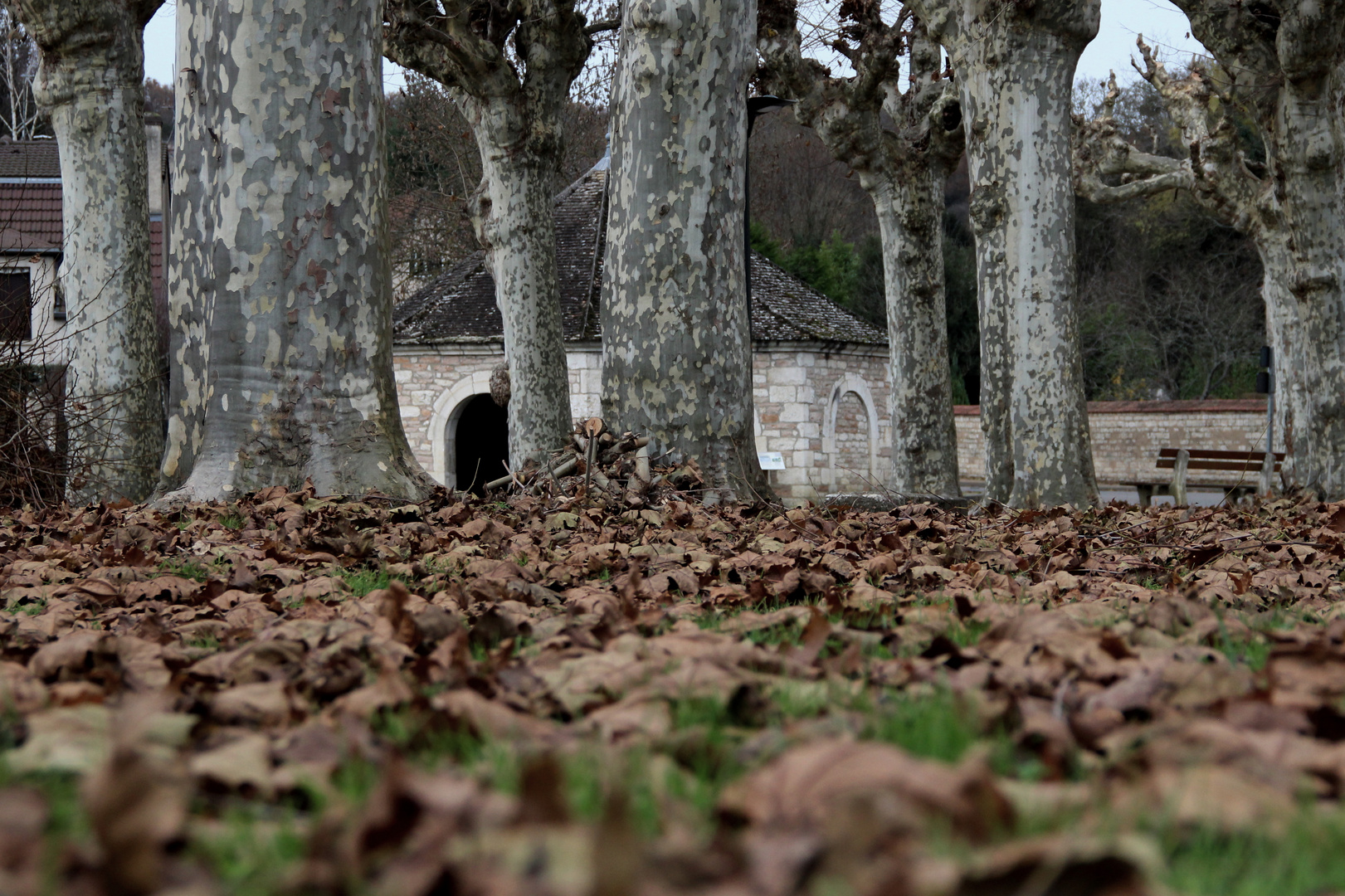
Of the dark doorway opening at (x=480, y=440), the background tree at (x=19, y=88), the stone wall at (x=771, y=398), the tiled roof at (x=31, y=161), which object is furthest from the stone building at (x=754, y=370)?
the background tree at (x=19, y=88)

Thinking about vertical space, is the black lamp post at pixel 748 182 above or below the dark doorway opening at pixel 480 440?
above

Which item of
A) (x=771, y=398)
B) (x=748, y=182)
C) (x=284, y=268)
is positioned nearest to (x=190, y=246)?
(x=284, y=268)

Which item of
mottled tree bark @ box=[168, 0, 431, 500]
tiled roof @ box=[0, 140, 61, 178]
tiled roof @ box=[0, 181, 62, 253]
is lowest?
mottled tree bark @ box=[168, 0, 431, 500]

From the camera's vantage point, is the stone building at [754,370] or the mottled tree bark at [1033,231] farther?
the stone building at [754,370]

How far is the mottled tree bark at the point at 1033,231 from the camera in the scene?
9.49m

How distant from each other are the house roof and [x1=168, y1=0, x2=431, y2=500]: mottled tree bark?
15.8 m

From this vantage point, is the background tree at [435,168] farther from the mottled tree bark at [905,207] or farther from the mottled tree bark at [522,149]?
the mottled tree bark at [522,149]

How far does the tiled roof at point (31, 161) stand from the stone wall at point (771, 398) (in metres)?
9.90

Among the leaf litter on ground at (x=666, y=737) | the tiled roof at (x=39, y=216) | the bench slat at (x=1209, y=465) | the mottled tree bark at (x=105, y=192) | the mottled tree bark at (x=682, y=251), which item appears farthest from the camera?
the tiled roof at (x=39, y=216)

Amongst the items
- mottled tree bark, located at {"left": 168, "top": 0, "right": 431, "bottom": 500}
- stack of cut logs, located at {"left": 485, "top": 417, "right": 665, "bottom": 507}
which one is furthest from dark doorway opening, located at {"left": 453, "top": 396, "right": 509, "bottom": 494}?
mottled tree bark, located at {"left": 168, "top": 0, "right": 431, "bottom": 500}

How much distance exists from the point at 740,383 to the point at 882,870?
613cm

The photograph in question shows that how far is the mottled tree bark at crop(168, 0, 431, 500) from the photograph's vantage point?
5.98 m

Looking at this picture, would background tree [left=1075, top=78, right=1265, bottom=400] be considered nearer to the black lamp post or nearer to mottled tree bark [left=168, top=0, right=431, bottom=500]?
the black lamp post

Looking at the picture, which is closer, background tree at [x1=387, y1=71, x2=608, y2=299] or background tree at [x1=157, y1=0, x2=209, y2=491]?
background tree at [x1=157, y1=0, x2=209, y2=491]
